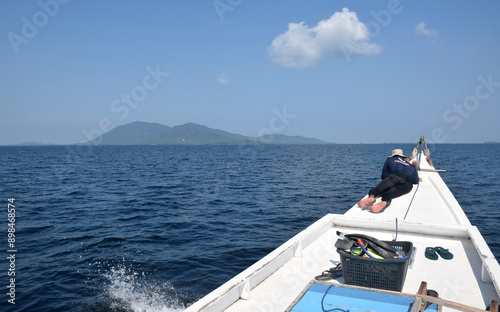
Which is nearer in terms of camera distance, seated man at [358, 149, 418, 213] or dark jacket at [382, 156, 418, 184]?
seated man at [358, 149, 418, 213]

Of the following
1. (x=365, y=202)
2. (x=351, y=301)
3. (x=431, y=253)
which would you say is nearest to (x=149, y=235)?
(x=365, y=202)

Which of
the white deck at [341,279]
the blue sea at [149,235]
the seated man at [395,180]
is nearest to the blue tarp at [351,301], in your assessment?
the white deck at [341,279]

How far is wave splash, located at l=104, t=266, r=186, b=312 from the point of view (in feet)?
23.1

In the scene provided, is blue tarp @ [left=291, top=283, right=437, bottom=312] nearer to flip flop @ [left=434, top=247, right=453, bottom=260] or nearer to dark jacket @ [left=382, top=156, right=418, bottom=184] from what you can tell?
flip flop @ [left=434, top=247, right=453, bottom=260]

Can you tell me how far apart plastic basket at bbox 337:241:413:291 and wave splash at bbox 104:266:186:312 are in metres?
4.27

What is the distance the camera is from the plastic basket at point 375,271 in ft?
13.1

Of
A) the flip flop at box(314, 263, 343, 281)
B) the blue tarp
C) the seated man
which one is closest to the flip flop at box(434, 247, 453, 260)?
the flip flop at box(314, 263, 343, 281)

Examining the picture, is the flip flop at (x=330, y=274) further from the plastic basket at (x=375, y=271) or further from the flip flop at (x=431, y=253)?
the flip flop at (x=431, y=253)

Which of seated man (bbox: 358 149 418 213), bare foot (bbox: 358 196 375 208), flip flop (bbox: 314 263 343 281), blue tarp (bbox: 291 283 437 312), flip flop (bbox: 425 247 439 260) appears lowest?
flip flop (bbox: 314 263 343 281)

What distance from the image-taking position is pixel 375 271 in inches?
163

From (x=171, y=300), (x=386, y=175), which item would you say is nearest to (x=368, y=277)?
(x=171, y=300)

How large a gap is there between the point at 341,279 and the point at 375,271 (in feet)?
2.38

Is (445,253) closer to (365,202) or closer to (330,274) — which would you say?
(330,274)

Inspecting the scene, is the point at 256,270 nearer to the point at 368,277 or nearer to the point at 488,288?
the point at 368,277
